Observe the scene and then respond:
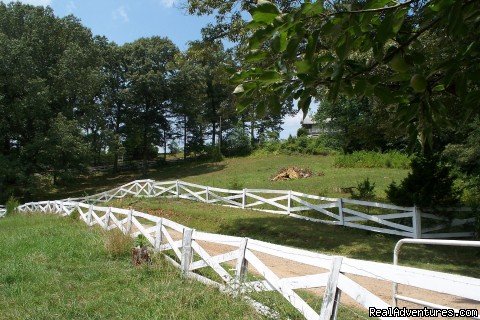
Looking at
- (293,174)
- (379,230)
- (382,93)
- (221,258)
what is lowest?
(379,230)

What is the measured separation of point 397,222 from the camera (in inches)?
539

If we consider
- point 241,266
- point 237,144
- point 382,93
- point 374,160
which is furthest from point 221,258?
point 237,144

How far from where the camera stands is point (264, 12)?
2.12 meters

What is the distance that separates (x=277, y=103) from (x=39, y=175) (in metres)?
37.6

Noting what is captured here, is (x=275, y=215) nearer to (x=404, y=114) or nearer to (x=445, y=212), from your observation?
(x=445, y=212)

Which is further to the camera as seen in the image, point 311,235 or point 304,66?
point 311,235

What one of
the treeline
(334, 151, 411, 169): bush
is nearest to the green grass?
the treeline

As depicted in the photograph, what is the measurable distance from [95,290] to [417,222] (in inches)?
363

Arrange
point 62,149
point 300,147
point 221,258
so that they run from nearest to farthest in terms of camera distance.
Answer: point 221,258, point 62,149, point 300,147

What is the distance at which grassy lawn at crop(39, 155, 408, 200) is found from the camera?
965 inches

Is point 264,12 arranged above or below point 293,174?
above

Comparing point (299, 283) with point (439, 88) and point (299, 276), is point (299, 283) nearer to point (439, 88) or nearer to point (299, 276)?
point (299, 276)

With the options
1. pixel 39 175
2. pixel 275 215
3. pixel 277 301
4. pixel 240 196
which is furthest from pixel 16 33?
pixel 277 301

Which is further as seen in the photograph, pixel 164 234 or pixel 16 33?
pixel 16 33
